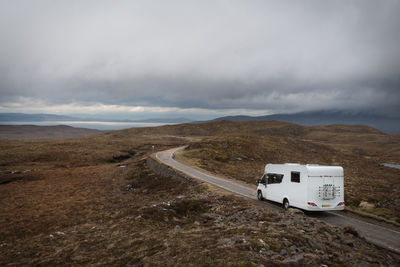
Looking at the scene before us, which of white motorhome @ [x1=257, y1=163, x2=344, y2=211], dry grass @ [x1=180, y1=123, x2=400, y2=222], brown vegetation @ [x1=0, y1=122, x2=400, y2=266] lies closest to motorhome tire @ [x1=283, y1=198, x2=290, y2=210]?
white motorhome @ [x1=257, y1=163, x2=344, y2=211]

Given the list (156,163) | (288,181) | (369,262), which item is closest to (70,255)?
(369,262)

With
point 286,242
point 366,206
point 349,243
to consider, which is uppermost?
point 286,242

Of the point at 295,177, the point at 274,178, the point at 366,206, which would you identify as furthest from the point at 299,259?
the point at 366,206

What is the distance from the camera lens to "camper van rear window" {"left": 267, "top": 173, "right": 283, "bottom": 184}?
21259mm

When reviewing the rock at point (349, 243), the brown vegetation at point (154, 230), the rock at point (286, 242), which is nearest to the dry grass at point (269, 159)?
the brown vegetation at point (154, 230)

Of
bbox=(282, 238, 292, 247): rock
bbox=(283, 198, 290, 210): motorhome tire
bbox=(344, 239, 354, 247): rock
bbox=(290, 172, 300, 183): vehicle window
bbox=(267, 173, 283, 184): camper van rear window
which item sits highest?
bbox=(290, 172, 300, 183): vehicle window

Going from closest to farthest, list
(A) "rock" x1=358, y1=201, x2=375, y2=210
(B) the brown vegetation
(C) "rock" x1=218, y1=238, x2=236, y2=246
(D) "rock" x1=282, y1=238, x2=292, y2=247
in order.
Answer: (B) the brown vegetation
(C) "rock" x1=218, y1=238, x2=236, y2=246
(D) "rock" x1=282, y1=238, x2=292, y2=247
(A) "rock" x1=358, y1=201, x2=375, y2=210

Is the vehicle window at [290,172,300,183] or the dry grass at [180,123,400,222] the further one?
the dry grass at [180,123,400,222]

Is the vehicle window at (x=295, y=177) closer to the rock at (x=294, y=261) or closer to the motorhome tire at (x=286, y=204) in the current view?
the motorhome tire at (x=286, y=204)

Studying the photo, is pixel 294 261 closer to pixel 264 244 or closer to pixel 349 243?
pixel 264 244

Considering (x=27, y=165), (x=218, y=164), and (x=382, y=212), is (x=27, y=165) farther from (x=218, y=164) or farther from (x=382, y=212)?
(x=382, y=212)

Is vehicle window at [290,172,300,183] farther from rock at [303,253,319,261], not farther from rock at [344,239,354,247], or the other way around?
rock at [303,253,319,261]

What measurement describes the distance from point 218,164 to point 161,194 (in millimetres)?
20571

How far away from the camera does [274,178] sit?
72.1 ft
